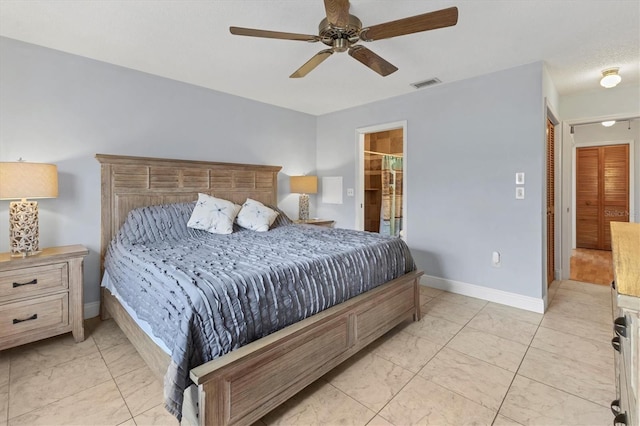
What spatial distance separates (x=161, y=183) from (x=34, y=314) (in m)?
1.54

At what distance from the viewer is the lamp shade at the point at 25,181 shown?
7.27 ft

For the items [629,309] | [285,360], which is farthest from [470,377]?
[629,309]

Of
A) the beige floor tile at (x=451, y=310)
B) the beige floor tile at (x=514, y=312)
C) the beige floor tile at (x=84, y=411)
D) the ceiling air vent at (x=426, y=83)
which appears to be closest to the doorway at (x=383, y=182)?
the ceiling air vent at (x=426, y=83)

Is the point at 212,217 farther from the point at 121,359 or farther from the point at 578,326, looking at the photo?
the point at 578,326

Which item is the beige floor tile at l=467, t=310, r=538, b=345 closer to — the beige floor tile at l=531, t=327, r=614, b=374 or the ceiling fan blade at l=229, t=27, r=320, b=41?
the beige floor tile at l=531, t=327, r=614, b=374

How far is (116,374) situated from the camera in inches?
80.2

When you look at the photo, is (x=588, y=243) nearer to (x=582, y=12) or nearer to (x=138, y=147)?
(x=582, y=12)

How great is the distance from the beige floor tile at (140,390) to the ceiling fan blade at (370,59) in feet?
8.30

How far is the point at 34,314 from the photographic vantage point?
7.48 ft

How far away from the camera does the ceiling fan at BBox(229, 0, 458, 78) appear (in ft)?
5.72

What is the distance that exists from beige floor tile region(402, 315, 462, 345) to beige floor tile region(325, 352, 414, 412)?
0.55 metres

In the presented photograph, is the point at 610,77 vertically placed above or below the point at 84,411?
above

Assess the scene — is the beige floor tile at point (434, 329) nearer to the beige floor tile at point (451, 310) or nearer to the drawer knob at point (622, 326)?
the beige floor tile at point (451, 310)

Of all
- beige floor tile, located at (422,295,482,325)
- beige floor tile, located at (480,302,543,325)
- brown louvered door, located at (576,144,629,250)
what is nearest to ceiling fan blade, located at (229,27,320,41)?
beige floor tile, located at (422,295,482,325)
